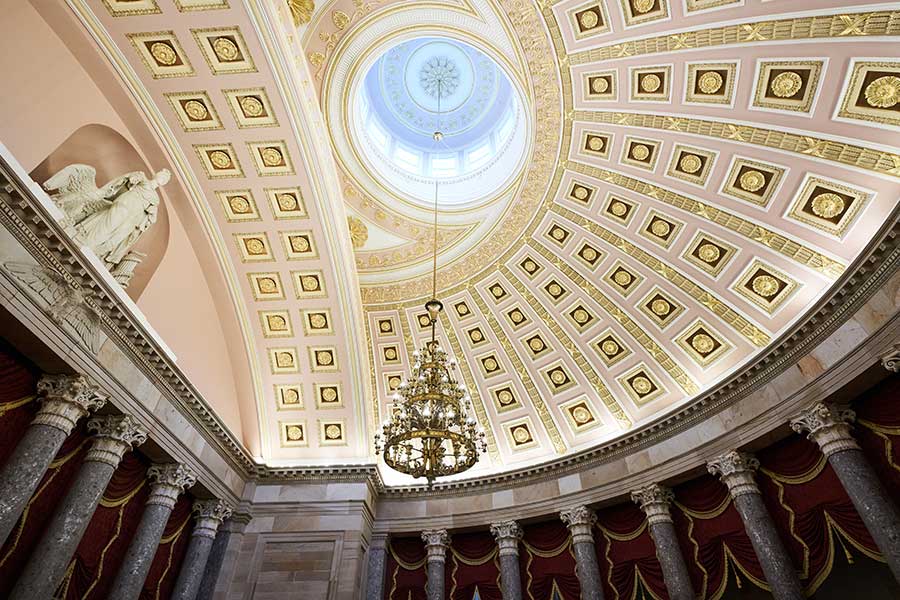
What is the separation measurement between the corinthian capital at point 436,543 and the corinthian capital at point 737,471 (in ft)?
20.8

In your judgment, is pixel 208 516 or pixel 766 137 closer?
pixel 766 137

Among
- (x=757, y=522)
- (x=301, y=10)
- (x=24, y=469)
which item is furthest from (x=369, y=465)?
(x=301, y=10)

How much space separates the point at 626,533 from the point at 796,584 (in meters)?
3.30

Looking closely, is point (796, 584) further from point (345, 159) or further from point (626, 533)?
point (345, 159)

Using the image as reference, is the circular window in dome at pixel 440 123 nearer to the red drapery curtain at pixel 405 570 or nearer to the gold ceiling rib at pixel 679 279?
the gold ceiling rib at pixel 679 279

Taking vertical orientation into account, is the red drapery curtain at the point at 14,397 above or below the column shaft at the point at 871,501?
above

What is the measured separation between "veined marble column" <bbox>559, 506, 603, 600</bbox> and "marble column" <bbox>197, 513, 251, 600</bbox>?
7.29 meters

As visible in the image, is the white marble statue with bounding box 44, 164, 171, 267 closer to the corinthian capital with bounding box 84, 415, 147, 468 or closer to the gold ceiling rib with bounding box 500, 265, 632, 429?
the corinthian capital with bounding box 84, 415, 147, 468

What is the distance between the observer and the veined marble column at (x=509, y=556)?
36.6 feet

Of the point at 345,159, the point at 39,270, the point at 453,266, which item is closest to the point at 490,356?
the point at 453,266

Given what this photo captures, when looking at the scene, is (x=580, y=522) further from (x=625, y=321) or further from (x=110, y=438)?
(x=110, y=438)

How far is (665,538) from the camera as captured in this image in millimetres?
9969

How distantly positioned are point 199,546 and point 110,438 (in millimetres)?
3701

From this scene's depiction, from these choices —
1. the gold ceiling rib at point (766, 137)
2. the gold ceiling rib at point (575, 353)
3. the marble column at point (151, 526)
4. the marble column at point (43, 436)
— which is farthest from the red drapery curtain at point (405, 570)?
the gold ceiling rib at point (766, 137)
